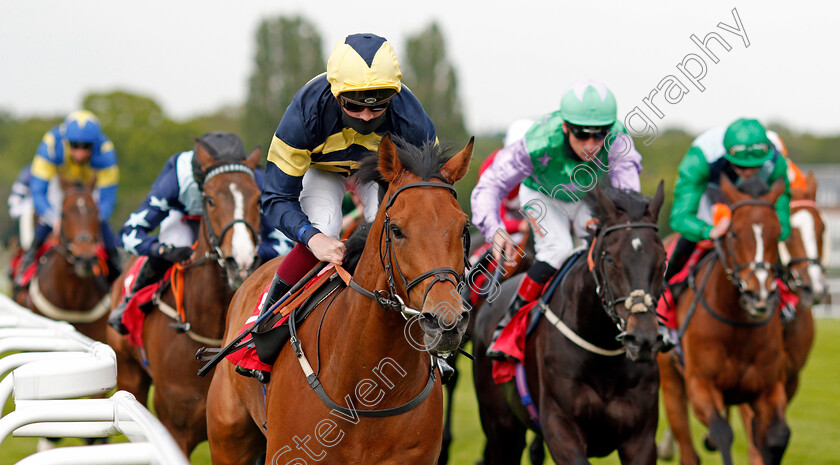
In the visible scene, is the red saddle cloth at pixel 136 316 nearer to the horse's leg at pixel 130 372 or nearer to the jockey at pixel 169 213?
the jockey at pixel 169 213

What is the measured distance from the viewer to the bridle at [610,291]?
4.03 meters

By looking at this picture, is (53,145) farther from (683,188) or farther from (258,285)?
(683,188)

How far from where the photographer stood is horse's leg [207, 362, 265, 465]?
13.3 ft

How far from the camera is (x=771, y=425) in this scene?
5441 millimetres

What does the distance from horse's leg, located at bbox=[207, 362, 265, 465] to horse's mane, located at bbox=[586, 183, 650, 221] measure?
1.94 m

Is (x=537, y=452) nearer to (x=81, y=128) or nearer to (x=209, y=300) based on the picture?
(x=209, y=300)

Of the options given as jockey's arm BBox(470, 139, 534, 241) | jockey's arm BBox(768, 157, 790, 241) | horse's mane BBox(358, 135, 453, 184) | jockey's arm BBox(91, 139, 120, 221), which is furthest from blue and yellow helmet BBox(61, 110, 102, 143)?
horse's mane BBox(358, 135, 453, 184)

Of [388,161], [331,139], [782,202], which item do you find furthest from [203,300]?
[782,202]

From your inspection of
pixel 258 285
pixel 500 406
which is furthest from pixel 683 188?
pixel 258 285

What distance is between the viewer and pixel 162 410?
5.15 meters

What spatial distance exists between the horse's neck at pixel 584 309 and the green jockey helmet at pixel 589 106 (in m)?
0.76

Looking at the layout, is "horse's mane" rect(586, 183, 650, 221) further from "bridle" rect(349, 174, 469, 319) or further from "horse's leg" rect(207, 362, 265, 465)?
"horse's leg" rect(207, 362, 265, 465)

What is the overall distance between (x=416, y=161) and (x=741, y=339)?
3.54 meters

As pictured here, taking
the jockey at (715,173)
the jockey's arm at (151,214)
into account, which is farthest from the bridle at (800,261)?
the jockey's arm at (151,214)
